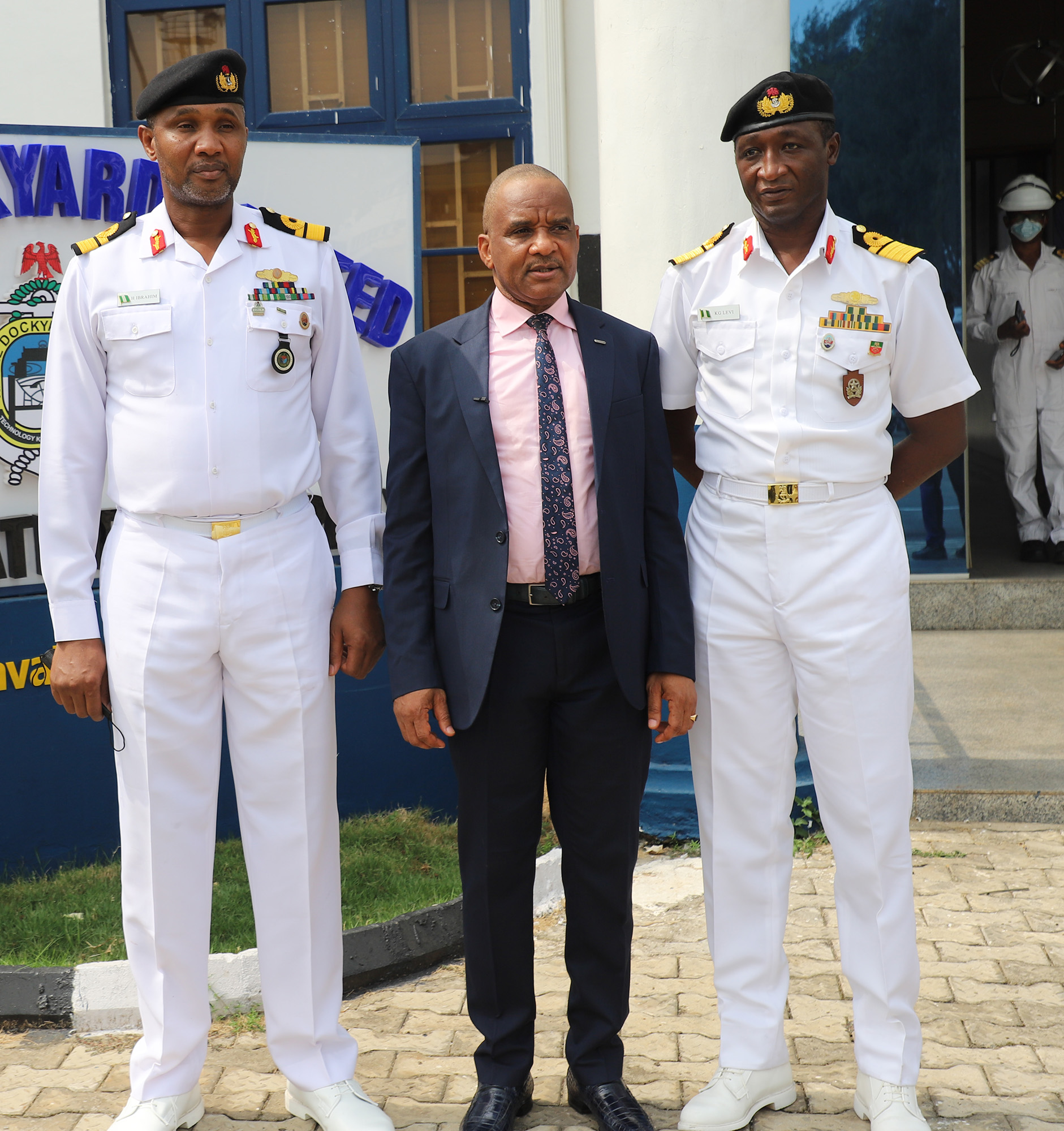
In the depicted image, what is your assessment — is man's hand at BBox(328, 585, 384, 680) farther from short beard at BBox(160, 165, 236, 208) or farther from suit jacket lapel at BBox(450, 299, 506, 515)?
short beard at BBox(160, 165, 236, 208)

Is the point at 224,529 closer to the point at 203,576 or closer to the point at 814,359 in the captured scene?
the point at 203,576

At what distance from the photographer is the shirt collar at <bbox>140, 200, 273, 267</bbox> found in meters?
2.71

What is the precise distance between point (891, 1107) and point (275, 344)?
2.03 meters

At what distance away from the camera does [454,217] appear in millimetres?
5465

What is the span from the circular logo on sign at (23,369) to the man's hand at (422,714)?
194 cm

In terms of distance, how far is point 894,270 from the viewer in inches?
107

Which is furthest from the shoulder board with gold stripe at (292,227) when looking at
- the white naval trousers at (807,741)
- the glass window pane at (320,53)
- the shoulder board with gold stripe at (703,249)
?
the glass window pane at (320,53)

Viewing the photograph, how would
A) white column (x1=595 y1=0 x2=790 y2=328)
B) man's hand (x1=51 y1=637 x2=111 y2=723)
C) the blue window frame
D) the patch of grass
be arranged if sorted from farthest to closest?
the blue window frame → white column (x1=595 y1=0 x2=790 y2=328) → the patch of grass → man's hand (x1=51 y1=637 x2=111 y2=723)

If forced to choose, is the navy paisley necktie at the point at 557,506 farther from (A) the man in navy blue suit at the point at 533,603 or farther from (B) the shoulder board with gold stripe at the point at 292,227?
(B) the shoulder board with gold stripe at the point at 292,227

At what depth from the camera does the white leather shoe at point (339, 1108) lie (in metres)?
2.71

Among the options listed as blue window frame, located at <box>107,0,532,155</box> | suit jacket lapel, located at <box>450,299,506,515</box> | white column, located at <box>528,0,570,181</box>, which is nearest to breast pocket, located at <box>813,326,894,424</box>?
suit jacket lapel, located at <box>450,299,506,515</box>

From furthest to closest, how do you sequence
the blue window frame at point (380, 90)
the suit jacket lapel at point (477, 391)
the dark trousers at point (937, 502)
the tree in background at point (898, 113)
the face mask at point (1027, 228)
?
1. the face mask at point (1027, 228)
2. the dark trousers at point (937, 502)
3. the tree in background at point (898, 113)
4. the blue window frame at point (380, 90)
5. the suit jacket lapel at point (477, 391)

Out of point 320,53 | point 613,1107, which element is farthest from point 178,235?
point 320,53

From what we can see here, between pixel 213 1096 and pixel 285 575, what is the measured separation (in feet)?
4.02
